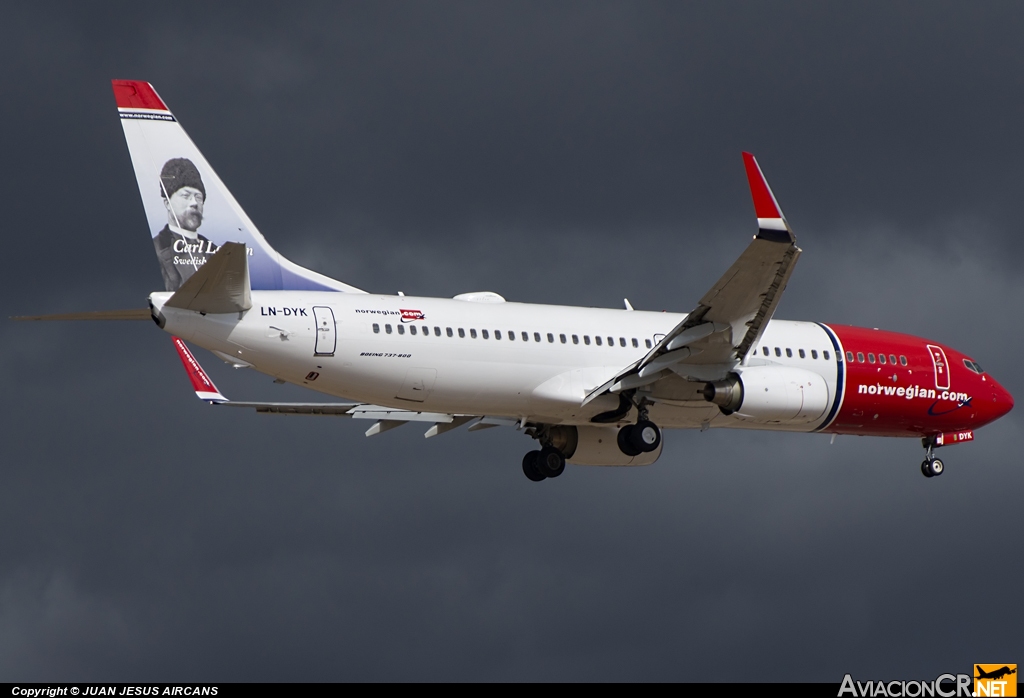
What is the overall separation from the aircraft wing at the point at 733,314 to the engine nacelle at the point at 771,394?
45 centimetres

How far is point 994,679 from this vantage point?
29.6 metres

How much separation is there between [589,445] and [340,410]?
6585mm

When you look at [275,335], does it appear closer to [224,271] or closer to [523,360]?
[224,271]

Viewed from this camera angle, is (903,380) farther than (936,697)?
Yes

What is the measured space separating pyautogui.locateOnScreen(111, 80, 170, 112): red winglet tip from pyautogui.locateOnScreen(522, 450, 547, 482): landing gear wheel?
13.3 meters

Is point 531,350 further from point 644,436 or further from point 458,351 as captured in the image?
point 644,436

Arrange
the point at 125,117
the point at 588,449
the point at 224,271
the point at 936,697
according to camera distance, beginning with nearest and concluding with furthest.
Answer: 1. the point at 936,697
2. the point at 224,271
3. the point at 125,117
4. the point at 588,449

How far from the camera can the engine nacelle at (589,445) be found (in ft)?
124

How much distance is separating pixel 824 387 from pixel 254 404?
13.9 metres

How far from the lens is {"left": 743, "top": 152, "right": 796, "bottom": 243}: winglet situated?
2795 cm

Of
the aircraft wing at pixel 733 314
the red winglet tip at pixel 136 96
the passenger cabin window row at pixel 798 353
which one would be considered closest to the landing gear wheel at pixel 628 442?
the aircraft wing at pixel 733 314

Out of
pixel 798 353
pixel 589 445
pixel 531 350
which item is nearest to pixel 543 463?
pixel 589 445

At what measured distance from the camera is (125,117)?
3067 centimetres

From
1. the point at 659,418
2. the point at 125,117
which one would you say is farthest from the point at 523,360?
the point at 125,117
